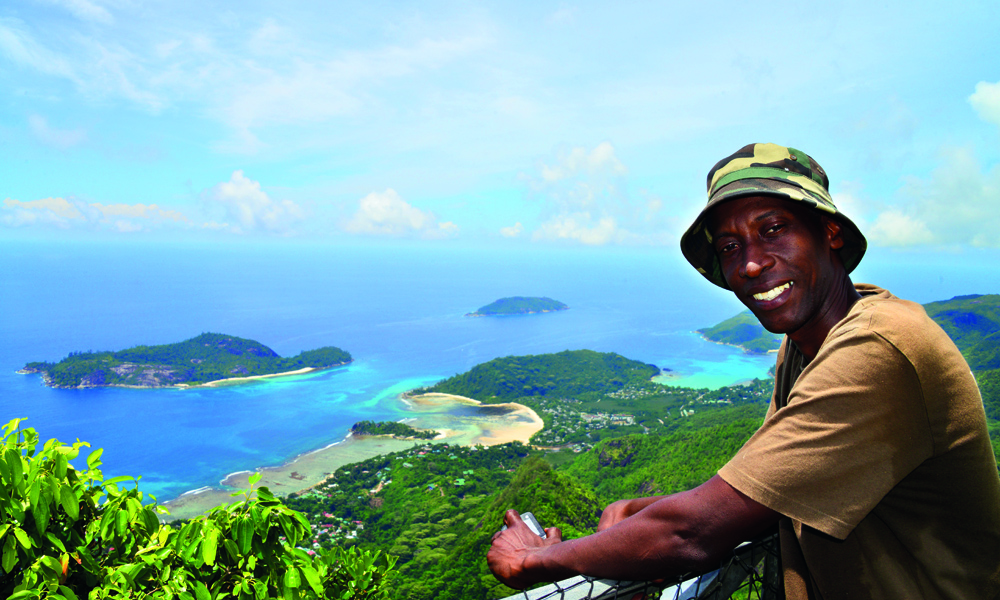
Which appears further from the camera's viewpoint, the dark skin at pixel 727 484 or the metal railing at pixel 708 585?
the metal railing at pixel 708 585

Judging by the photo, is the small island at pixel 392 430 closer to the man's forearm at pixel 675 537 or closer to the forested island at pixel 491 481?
the forested island at pixel 491 481

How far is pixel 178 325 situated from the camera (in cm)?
10581

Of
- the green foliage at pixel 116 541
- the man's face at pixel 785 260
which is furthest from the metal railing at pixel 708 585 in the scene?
the green foliage at pixel 116 541

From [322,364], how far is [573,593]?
85.4 m

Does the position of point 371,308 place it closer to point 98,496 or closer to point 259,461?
point 259,461

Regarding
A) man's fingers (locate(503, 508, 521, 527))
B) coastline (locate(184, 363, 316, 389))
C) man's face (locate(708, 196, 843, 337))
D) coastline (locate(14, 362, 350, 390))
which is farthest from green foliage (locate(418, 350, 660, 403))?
man's face (locate(708, 196, 843, 337))

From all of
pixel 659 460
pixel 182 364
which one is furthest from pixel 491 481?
pixel 182 364

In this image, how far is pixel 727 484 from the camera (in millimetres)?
959

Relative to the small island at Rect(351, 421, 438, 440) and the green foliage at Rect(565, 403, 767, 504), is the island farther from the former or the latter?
the green foliage at Rect(565, 403, 767, 504)

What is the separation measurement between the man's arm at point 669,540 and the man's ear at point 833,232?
0.65 meters

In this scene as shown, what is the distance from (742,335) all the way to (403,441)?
241 feet

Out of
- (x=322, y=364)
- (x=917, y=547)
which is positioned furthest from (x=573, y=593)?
(x=322, y=364)

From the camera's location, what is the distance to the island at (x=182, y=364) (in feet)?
228

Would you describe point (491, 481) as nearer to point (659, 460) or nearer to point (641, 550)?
point (659, 460)
